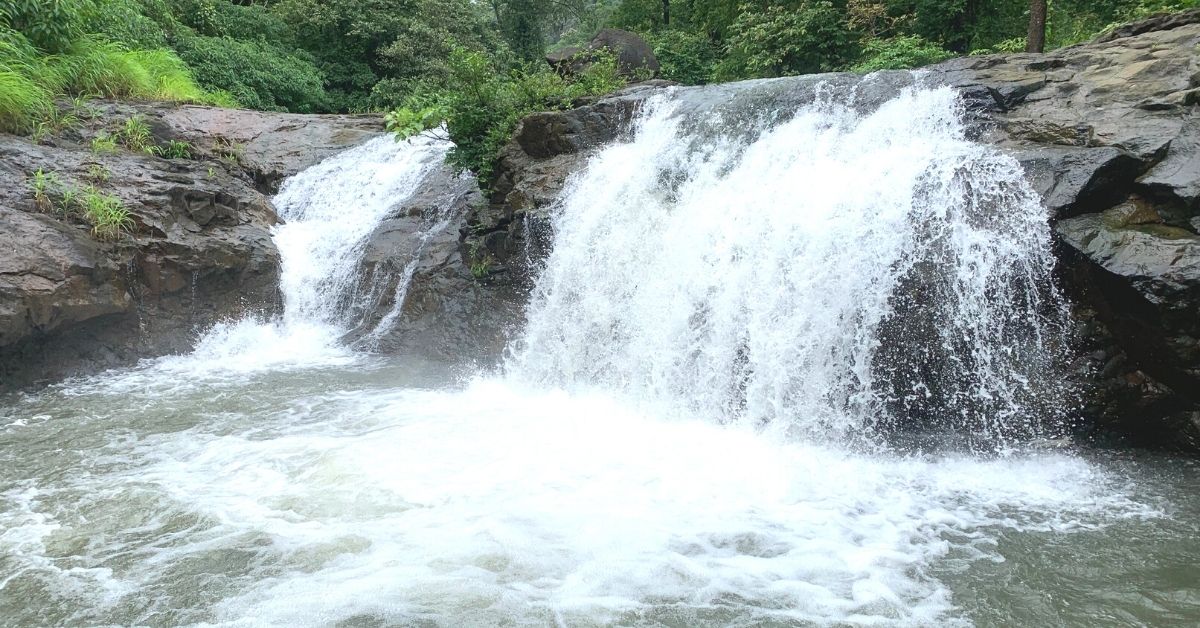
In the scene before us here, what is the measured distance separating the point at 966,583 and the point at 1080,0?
39.7 ft

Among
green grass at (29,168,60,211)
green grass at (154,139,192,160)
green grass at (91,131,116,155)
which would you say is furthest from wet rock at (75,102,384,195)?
green grass at (29,168,60,211)

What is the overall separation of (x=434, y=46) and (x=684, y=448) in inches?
625

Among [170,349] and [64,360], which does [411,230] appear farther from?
[64,360]

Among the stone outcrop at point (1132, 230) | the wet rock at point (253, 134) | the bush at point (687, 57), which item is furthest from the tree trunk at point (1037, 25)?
the wet rock at point (253, 134)

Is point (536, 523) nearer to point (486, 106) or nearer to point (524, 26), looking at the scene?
point (486, 106)

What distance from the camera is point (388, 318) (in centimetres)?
904

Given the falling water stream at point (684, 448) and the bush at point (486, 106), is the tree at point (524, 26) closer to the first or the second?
the bush at point (486, 106)

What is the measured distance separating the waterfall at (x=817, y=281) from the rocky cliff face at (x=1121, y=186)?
9.2 inches

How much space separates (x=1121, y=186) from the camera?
17.5 feet

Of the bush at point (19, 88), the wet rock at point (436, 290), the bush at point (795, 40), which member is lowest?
the wet rock at point (436, 290)

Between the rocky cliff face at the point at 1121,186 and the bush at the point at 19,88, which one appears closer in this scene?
the rocky cliff face at the point at 1121,186

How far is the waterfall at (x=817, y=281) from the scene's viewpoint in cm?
541

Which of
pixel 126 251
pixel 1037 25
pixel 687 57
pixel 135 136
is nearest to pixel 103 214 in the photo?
pixel 126 251

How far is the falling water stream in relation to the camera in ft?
12.0
